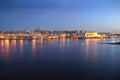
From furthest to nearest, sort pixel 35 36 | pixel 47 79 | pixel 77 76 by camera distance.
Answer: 1. pixel 35 36
2. pixel 77 76
3. pixel 47 79

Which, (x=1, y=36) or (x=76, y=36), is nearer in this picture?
(x=1, y=36)

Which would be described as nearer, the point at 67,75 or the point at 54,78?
the point at 54,78

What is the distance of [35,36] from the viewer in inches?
3349

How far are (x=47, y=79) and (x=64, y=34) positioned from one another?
8719 cm

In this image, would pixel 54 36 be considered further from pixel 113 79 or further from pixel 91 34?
pixel 113 79

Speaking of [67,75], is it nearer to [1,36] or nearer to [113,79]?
[113,79]

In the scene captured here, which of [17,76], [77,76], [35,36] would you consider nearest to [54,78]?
[77,76]

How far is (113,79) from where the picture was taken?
6234 millimetres

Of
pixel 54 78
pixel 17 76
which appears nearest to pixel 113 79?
pixel 54 78

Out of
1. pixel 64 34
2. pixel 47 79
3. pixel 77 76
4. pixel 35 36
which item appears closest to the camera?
pixel 47 79

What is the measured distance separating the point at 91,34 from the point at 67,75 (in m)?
82.4

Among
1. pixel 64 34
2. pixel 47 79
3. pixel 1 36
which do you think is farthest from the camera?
pixel 64 34

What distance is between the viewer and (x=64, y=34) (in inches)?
3671

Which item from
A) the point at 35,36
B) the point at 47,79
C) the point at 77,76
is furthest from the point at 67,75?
the point at 35,36
